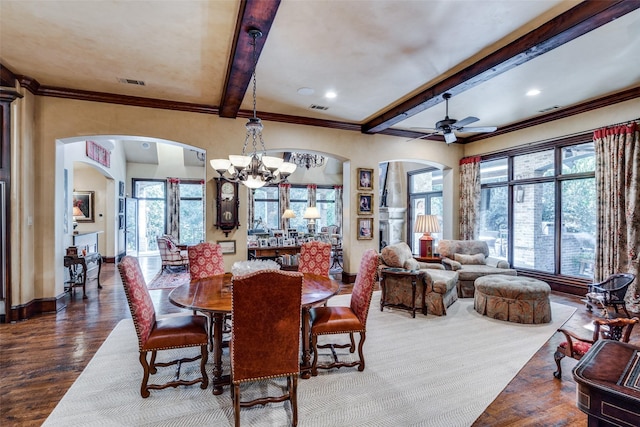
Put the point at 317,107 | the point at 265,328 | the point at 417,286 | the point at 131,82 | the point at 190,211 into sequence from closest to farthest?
the point at 265,328 < the point at 131,82 < the point at 417,286 < the point at 317,107 < the point at 190,211

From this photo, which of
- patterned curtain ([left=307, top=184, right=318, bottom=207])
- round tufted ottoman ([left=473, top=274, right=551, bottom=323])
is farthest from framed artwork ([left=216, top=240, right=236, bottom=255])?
patterned curtain ([left=307, top=184, right=318, bottom=207])

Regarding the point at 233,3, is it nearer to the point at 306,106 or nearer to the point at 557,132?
the point at 306,106

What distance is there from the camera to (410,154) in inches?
Result: 275

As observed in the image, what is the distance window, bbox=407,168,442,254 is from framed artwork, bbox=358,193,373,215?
266 centimetres

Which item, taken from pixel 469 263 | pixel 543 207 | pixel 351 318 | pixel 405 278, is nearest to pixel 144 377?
pixel 351 318

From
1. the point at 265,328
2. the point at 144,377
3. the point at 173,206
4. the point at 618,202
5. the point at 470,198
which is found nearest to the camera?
the point at 265,328

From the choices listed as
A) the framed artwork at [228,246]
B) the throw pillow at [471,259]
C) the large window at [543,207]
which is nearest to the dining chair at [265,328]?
the framed artwork at [228,246]

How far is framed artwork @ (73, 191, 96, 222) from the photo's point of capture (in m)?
8.73

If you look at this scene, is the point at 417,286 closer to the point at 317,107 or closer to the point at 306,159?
the point at 317,107

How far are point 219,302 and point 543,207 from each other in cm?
642

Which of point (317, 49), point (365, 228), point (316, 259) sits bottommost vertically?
point (316, 259)

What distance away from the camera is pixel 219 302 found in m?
2.52

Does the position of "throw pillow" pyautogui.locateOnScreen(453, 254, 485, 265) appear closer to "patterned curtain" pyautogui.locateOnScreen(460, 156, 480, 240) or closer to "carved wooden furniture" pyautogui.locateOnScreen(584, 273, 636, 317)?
"patterned curtain" pyautogui.locateOnScreen(460, 156, 480, 240)

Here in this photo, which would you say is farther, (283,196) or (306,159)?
(283,196)
